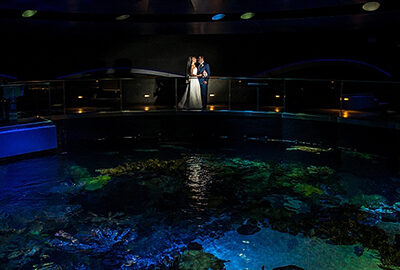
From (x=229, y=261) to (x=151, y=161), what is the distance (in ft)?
13.7

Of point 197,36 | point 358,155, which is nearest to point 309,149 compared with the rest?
point 358,155

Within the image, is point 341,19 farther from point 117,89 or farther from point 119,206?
point 119,206

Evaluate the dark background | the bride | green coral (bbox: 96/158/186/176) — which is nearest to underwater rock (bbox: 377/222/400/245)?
green coral (bbox: 96/158/186/176)

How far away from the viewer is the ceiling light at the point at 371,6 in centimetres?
1131

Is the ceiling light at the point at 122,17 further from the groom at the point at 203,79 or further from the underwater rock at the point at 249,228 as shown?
the underwater rock at the point at 249,228

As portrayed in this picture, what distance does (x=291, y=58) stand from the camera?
13648 mm

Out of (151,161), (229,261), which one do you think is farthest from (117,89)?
(229,261)

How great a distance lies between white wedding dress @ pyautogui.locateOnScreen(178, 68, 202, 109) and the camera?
11938 millimetres

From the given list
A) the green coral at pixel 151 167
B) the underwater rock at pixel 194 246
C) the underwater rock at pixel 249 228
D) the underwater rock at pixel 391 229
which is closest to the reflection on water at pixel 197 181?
the green coral at pixel 151 167

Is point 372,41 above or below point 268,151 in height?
above

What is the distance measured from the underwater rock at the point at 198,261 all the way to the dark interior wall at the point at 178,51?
9.03m

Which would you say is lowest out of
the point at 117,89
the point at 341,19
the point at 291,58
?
the point at 117,89

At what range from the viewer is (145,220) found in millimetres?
5539

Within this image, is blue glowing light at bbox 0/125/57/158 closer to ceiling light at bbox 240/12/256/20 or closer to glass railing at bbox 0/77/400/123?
glass railing at bbox 0/77/400/123
